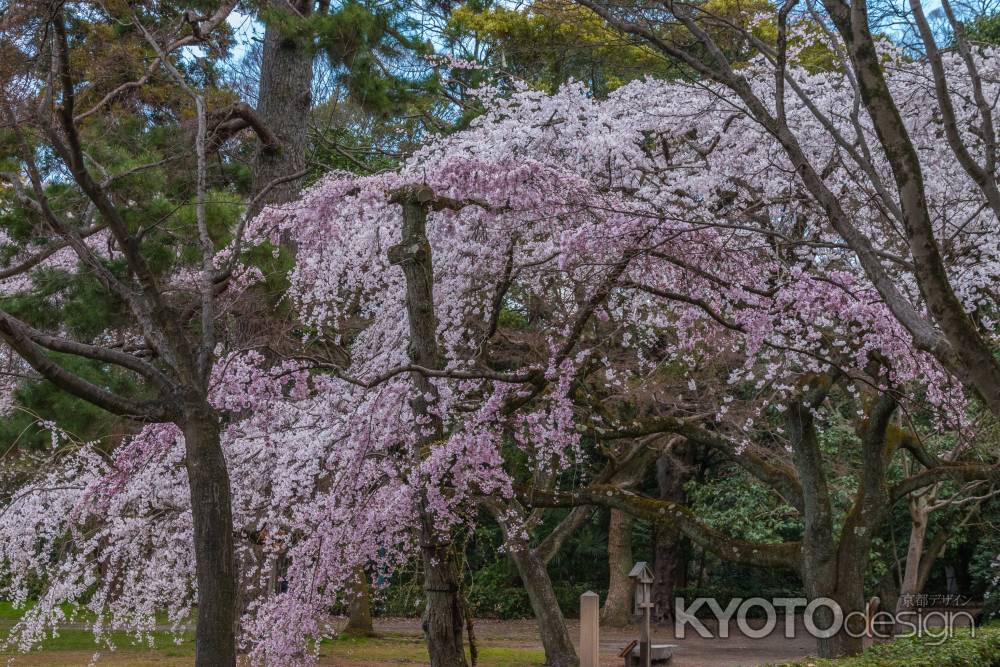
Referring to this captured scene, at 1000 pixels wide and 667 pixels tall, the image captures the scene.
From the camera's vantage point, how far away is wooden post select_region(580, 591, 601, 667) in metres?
6.30

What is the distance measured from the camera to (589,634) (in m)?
6.33

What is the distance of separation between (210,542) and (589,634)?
2757 mm

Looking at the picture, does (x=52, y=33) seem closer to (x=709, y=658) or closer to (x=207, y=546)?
(x=207, y=546)

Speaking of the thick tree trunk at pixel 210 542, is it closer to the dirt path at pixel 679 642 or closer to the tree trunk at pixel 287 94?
the tree trunk at pixel 287 94

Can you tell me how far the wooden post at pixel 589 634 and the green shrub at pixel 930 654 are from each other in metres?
1.34

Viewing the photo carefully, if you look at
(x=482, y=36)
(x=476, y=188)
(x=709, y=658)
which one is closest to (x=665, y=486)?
(x=709, y=658)

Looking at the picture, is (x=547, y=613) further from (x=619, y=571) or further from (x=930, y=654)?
(x=619, y=571)

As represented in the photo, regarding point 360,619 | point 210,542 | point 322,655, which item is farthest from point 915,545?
point 210,542

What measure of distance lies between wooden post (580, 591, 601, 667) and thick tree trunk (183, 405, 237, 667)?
8.09 feet

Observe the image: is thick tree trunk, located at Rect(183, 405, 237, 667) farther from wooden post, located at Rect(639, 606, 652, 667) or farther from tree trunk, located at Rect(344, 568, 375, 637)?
tree trunk, located at Rect(344, 568, 375, 637)

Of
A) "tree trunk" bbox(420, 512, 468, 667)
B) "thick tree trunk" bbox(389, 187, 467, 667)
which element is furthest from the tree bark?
"tree trunk" bbox(420, 512, 468, 667)

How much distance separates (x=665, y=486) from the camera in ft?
59.7

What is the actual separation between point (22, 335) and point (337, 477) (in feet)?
8.89

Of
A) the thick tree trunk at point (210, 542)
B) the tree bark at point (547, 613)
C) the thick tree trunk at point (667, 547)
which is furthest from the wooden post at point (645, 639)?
the thick tree trunk at point (667, 547)
